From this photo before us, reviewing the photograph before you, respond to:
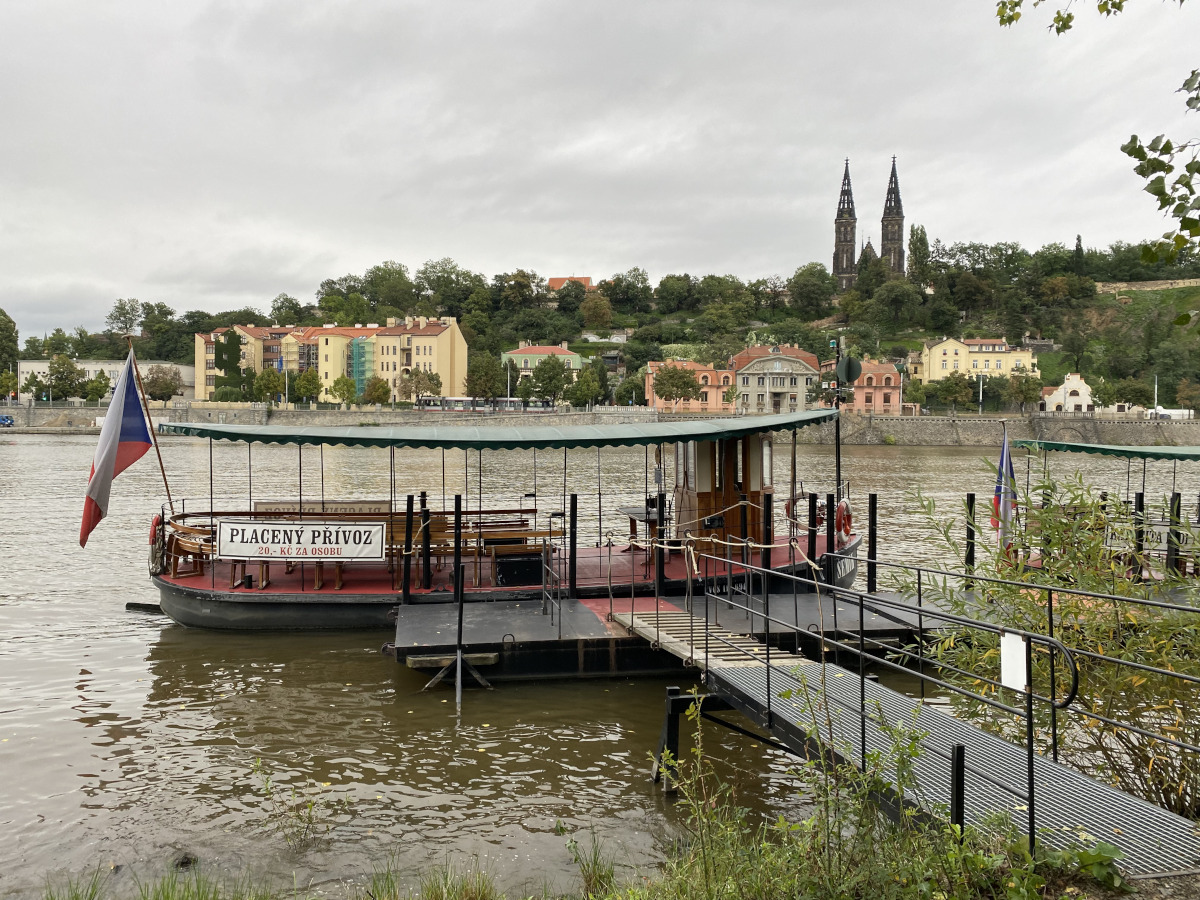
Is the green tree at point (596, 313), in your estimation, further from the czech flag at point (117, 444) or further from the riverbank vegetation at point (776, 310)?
the czech flag at point (117, 444)

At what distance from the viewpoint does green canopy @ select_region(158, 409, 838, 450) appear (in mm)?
12812

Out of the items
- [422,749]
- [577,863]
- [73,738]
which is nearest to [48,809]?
[73,738]

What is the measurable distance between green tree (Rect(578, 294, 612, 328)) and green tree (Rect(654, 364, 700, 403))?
6837 cm

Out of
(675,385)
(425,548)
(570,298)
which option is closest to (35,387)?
(675,385)

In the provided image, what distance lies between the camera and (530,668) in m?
11.4

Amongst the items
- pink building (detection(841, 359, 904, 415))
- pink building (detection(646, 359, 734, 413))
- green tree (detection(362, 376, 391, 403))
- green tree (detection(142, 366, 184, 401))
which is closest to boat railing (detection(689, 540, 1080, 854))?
pink building (detection(646, 359, 734, 413))

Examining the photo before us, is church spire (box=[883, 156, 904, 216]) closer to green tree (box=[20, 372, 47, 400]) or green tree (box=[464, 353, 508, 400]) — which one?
green tree (box=[464, 353, 508, 400])

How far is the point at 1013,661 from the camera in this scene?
5145mm

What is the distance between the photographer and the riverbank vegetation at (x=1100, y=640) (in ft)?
19.1

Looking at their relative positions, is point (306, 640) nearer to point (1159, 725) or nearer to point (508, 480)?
point (1159, 725)

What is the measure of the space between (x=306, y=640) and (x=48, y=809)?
5.81 m

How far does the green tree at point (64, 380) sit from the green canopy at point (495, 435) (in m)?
121

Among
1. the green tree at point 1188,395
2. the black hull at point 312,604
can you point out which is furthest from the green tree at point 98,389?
the green tree at point 1188,395

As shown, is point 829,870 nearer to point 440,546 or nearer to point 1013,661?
point 1013,661
